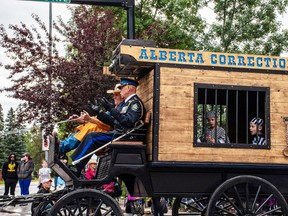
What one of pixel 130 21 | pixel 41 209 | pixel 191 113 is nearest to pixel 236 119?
pixel 191 113

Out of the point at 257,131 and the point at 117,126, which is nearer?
the point at 117,126

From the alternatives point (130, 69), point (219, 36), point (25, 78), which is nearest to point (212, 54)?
point (130, 69)

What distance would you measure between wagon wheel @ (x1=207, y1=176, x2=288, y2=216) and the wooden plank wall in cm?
34

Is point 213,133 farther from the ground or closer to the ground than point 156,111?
closer to the ground

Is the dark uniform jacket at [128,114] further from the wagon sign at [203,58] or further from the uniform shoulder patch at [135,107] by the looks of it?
the wagon sign at [203,58]

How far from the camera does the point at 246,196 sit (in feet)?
27.3

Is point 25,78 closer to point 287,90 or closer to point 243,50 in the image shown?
point 243,50

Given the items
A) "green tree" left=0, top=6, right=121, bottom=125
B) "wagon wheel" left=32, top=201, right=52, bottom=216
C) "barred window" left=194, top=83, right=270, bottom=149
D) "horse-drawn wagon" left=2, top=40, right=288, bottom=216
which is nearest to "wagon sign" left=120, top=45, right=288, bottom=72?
"horse-drawn wagon" left=2, top=40, right=288, bottom=216

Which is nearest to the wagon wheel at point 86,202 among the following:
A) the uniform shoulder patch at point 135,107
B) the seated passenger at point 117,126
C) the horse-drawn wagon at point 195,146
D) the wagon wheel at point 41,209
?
the horse-drawn wagon at point 195,146

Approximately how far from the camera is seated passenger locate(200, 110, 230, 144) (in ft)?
28.1

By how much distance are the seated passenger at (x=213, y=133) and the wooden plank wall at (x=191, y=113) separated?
0.68 ft

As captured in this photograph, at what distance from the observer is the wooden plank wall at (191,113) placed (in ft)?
27.2

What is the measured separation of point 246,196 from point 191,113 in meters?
1.34

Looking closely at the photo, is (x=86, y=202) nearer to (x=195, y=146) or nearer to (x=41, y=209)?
(x=41, y=209)
